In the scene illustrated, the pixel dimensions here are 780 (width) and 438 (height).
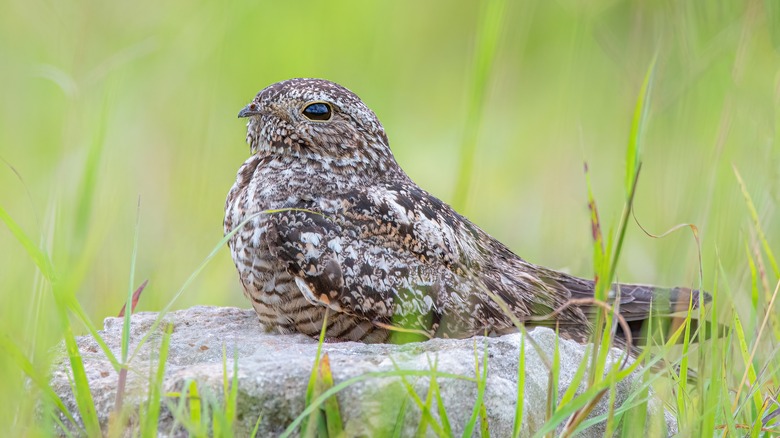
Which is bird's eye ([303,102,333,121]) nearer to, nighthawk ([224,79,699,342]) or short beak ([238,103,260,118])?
nighthawk ([224,79,699,342])

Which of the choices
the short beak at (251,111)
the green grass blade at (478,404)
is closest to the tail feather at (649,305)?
the green grass blade at (478,404)

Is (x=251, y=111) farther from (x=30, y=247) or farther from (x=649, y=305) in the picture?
(x=649, y=305)

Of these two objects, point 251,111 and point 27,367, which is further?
point 251,111

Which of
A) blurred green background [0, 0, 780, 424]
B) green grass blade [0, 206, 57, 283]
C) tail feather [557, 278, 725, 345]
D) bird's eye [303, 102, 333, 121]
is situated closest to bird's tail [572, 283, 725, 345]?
tail feather [557, 278, 725, 345]

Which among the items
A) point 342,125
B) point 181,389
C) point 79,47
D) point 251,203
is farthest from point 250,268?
point 79,47

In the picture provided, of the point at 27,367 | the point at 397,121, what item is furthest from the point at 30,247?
the point at 397,121

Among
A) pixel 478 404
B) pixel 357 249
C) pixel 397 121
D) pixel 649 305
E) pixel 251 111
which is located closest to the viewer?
pixel 478 404

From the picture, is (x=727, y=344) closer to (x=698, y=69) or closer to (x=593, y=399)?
(x=593, y=399)
